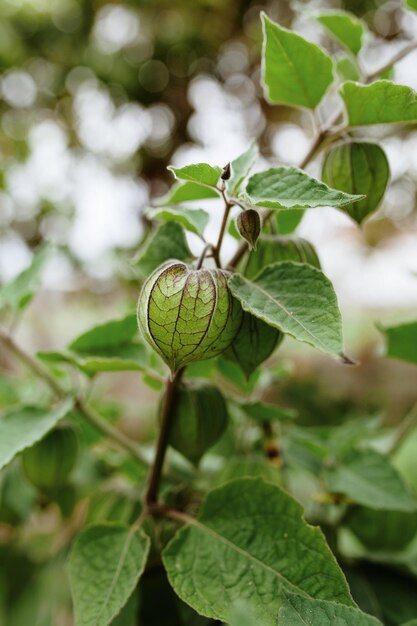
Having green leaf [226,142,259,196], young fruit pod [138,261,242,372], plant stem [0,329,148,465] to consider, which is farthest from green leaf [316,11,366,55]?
plant stem [0,329,148,465]

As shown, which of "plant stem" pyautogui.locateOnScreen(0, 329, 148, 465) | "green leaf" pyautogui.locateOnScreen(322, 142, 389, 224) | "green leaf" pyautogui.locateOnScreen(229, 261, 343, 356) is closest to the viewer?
"green leaf" pyautogui.locateOnScreen(229, 261, 343, 356)

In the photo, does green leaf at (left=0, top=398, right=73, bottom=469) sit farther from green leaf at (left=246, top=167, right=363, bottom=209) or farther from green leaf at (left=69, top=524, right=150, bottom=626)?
green leaf at (left=246, top=167, right=363, bottom=209)

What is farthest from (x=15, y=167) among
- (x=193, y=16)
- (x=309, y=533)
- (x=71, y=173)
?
(x=309, y=533)

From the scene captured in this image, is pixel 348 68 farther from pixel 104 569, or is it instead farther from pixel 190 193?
pixel 104 569

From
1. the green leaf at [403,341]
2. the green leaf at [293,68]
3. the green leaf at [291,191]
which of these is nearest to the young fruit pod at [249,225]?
the green leaf at [291,191]

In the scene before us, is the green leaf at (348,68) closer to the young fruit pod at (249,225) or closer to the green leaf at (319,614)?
the young fruit pod at (249,225)

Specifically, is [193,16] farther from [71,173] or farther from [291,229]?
[291,229]
